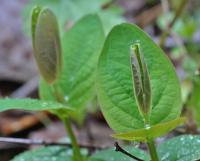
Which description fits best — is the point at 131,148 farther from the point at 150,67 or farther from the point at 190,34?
the point at 190,34

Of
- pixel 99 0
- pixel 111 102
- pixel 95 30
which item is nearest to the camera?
pixel 111 102

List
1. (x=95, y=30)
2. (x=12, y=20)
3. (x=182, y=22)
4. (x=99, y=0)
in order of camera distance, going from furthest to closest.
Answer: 1. (x=12, y=20)
2. (x=182, y=22)
3. (x=99, y=0)
4. (x=95, y=30)

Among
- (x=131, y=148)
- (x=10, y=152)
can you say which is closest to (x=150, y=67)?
(x=131, y=148)

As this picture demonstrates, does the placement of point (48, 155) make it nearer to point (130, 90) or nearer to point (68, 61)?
point (68, 61)

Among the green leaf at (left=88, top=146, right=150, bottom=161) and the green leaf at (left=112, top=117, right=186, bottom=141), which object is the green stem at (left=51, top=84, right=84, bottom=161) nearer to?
the green leaf at (left=88, top=146, right=150, bottom=161)

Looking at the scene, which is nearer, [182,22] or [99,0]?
[99,0]

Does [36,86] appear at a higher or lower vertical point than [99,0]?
lower
